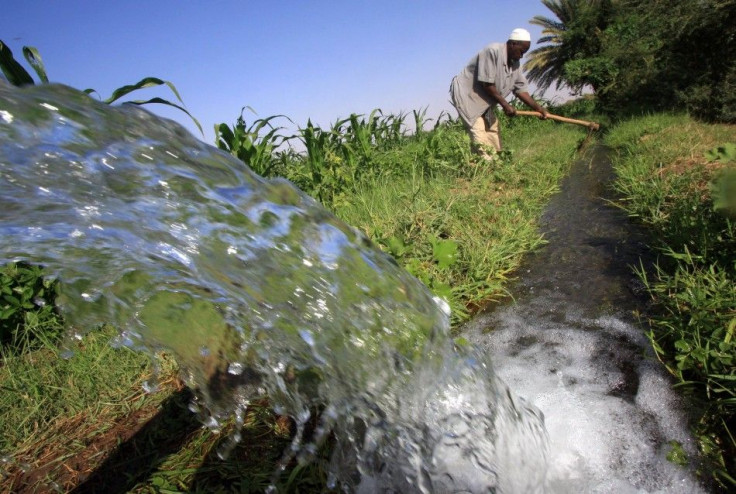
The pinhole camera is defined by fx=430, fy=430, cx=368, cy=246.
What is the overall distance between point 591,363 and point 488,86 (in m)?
4.27

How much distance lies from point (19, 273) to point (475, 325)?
2.51m

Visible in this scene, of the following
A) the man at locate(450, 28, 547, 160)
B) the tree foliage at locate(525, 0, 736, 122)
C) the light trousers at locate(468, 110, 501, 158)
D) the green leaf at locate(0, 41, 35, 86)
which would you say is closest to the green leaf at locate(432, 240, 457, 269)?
the green leaf at locate(0, 41, 35, 86)

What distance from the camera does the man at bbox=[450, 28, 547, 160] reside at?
5.05 m

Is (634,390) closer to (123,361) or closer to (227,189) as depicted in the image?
(227,189)

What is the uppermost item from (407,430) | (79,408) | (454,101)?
(454,101)

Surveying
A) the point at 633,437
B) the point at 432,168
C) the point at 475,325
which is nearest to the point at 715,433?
the point at 633,437

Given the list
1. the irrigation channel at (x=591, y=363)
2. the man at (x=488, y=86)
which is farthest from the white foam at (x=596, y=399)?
the man at (x=488, y=86)

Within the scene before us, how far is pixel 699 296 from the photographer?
156cm

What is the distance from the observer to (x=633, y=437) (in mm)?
1295

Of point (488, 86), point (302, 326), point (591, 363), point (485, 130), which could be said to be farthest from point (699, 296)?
point (485, 130)

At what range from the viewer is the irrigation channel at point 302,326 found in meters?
1.05

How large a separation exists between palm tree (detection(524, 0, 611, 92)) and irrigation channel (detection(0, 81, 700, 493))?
18.9m

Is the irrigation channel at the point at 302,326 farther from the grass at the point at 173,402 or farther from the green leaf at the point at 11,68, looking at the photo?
the green leaf at the point at 11,68

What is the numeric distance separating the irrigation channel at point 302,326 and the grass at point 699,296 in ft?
0.24
